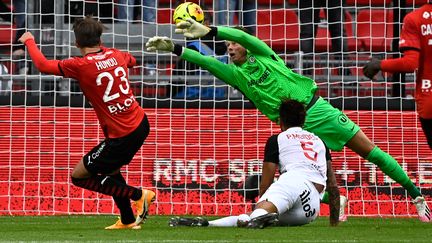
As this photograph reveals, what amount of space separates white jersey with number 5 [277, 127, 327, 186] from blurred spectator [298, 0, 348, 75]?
528cm

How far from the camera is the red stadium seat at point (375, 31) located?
52.7ft

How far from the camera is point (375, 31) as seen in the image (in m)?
17.8

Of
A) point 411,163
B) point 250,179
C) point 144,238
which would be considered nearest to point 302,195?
point 144,238

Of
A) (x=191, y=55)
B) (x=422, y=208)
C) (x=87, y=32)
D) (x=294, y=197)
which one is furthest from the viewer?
(x=422, y=208)

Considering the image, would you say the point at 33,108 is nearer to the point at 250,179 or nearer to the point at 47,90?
the point at 47,90

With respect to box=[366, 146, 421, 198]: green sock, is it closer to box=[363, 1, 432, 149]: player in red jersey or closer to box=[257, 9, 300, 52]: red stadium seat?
box=[363, 1, 432, 149]: player in red jersey

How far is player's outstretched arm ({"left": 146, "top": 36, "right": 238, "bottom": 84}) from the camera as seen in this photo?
35.0 ft

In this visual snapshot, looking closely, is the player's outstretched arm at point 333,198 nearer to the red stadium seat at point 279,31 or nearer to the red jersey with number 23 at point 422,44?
the red jersey with number 23 at point 422,44

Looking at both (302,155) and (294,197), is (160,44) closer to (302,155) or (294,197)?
(302,155)

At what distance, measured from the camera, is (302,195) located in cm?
970

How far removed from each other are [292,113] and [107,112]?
5.56 feet

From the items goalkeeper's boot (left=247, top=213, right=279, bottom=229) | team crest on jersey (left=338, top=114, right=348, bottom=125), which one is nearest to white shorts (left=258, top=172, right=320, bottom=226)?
goalkeeper's boot (left=247, top=213, right=279, bottom=229)

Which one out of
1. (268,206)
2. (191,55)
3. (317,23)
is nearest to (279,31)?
(317,23)

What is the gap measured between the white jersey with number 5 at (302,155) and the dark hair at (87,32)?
1884 millimetres
